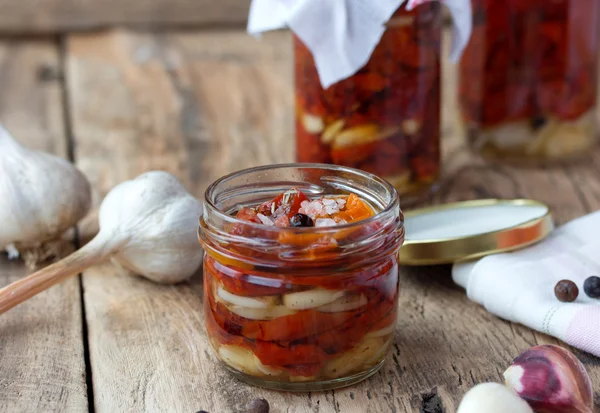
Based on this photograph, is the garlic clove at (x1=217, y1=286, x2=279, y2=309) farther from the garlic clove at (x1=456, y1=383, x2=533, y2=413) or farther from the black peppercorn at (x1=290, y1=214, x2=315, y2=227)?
the garlic clove at (x1=456, y1=383, x2=533, y2=413)

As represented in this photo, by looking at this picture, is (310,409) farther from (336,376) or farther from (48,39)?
(48,39)

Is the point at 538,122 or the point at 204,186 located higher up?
the point at 538,122

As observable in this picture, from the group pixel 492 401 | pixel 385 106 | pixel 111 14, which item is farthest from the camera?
pixel 111 14

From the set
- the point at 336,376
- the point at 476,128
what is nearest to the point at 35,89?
the point at 476,128

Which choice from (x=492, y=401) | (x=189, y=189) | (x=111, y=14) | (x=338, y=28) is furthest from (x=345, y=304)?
(x=111, y=14)

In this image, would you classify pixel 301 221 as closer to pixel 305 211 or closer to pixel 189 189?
pixel 305 211

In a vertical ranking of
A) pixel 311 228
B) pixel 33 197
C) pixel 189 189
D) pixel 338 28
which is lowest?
pixel 189 189

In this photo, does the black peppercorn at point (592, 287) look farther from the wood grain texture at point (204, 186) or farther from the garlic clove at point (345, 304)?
the garlic clove at point (345, 304)

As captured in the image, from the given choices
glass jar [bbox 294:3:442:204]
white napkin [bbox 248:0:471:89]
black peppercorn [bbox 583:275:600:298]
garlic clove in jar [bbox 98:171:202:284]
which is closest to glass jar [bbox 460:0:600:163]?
glass jar [bbox 294:3:442:204]

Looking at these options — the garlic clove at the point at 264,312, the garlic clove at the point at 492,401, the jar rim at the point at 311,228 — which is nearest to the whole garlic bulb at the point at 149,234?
the jar rim at the point at 311,228
